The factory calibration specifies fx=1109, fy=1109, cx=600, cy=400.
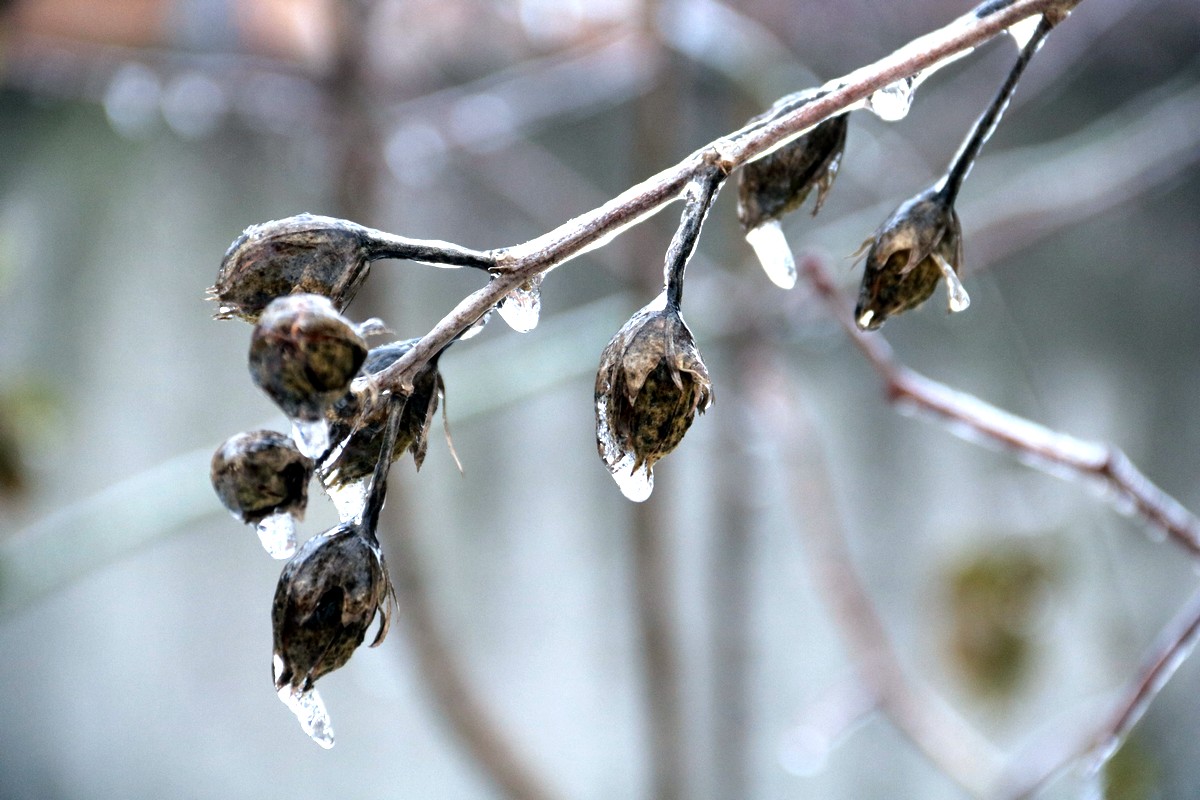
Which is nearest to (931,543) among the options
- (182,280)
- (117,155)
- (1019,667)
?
(1019,667)

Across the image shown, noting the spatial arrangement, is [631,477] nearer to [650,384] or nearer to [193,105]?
[650,384]

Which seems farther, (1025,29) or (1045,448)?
(1045,448)

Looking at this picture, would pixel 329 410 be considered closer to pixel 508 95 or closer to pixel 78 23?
pixel 508 95

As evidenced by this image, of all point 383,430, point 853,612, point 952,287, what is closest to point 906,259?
point 952,287

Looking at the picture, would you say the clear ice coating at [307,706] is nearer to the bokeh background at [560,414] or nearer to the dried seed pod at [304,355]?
the dried seed pod at [304,355]

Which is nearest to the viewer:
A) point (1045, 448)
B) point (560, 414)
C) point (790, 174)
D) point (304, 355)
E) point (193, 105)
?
point (304, 355)

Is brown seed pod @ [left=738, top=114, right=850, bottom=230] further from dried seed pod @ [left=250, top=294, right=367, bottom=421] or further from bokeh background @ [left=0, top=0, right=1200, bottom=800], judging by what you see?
bokeh background @ [left=0, top=0, right=1200, bottom=800]

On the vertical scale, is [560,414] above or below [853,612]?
above
